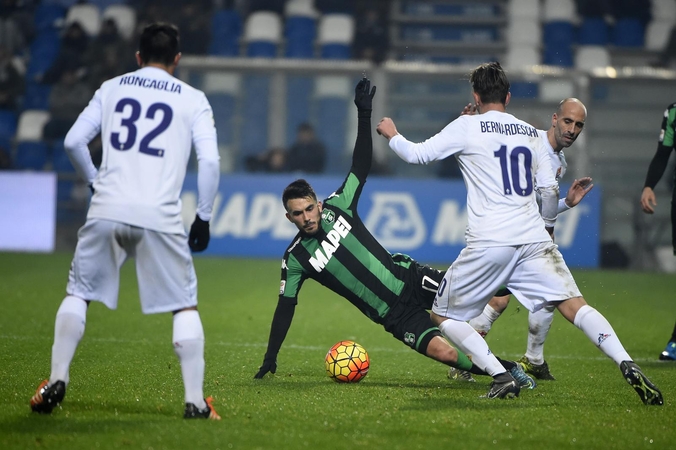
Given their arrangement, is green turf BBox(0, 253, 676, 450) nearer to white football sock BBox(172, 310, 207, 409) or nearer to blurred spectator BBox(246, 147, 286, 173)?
white football sock BBox(172, 310, 207, 409)

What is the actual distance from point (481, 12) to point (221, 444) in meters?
17.4

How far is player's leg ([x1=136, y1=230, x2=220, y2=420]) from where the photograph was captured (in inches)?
183

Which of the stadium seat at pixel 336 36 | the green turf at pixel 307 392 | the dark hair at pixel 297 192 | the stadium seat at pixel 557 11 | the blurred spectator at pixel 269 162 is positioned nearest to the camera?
the green turf at pixel 307 392

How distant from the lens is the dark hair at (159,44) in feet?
15.7

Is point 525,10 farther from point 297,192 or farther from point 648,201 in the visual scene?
point 297,192

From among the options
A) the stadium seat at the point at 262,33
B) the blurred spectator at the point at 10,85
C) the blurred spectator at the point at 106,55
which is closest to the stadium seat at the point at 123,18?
the blurred spectator at the point at 106,55

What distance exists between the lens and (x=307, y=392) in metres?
5.81

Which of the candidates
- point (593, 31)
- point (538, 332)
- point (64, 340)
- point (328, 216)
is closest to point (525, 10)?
point (593, 31)

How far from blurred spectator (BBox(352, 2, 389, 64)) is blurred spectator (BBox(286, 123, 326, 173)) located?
2.77 m

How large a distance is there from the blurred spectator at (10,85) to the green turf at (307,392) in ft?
31.5

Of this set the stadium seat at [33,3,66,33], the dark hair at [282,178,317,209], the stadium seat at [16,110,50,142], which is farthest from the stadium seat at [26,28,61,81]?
the dark hair at [282,178,317,209]

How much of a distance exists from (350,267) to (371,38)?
43.3 ft

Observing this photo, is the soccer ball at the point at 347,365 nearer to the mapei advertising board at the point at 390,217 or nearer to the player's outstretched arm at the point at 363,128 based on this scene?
the player's outstretched arm at the point at 363,128

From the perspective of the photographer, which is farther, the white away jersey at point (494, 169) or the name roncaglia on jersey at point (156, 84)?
the white away jersey at point (494, 169)
